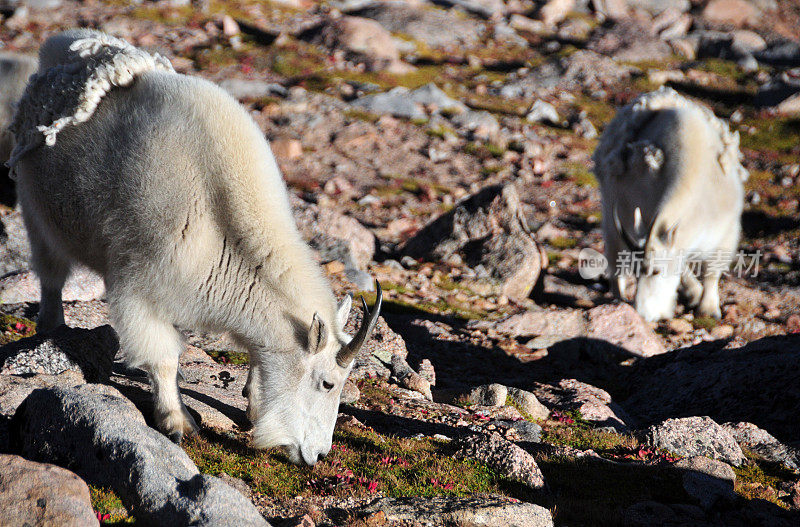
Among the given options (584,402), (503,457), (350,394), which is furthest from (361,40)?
(503,457)

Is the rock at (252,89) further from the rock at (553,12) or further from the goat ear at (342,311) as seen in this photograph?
the rock at (553,12)

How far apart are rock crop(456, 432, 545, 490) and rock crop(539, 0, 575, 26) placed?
4136cm

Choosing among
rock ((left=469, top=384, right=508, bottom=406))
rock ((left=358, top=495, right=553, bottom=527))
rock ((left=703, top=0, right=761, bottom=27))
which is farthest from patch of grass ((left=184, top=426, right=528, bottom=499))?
rock ((left=703, top=0, right=761, bottom=27))

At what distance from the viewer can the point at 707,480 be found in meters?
6.40

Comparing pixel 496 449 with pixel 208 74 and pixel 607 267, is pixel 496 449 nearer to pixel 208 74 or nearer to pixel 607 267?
pixel 607 267

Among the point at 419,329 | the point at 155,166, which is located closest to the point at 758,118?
the point at 419,329

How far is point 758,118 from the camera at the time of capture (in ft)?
95.0

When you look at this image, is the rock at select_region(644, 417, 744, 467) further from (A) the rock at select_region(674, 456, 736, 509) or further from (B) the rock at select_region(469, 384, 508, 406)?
(B) the rock at select_region(469, 384, 508, 406)

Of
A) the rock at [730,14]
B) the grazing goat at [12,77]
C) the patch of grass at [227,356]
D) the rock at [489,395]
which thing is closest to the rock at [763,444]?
the rock at [489,395]

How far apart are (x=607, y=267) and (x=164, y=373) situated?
1037 cm

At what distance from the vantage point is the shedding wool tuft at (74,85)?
629 centimetres

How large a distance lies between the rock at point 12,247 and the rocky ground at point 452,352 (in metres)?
0.03

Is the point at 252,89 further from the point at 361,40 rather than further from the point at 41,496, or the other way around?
the point at 41,496

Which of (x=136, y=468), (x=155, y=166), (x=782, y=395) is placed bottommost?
(x=782, y=395)
